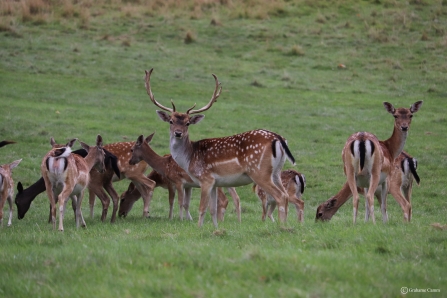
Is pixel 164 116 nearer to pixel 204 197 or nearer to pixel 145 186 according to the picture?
pixel 204 197

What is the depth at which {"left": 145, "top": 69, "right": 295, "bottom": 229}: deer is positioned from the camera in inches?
372

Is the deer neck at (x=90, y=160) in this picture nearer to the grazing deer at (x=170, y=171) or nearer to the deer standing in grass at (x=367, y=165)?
the grazing deer at (x=170, y=171)

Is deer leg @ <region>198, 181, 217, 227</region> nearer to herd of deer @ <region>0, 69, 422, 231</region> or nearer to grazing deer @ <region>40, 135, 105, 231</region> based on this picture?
herd of deer @ <region>0, 69, 422, 231</region>

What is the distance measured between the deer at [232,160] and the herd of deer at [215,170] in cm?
1

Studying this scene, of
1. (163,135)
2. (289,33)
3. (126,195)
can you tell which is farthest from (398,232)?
(289,33)

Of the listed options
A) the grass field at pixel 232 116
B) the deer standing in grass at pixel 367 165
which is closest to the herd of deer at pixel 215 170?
the deer standing in grass at pixel 367 165

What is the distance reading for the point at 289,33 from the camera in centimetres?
2609

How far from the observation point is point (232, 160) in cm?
970

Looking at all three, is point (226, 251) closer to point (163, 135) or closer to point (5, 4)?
point (163, 135)

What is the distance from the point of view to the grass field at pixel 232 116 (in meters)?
5.95

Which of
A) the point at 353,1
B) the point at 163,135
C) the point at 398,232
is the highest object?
the point at 353,1

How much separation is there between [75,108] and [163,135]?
2.88 meters

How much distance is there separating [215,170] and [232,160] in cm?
31

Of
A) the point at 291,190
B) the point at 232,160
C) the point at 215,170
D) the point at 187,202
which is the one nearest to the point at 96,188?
the point at 187,202
